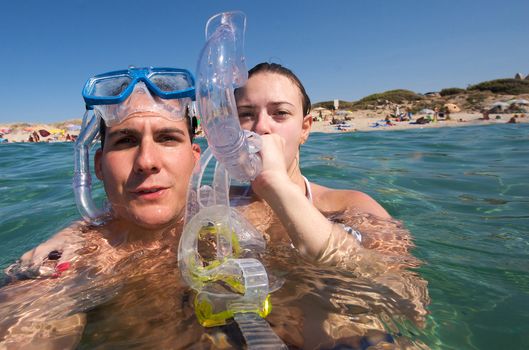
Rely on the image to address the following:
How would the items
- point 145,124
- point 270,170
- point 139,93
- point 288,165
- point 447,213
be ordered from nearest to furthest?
point 270,170 < point 145,124 < point 139,93 < point 288,165 < point 447,213

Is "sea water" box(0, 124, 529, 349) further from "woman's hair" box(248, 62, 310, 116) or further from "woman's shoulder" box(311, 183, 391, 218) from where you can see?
"woman's hair" box(248, 62, 310, 116)

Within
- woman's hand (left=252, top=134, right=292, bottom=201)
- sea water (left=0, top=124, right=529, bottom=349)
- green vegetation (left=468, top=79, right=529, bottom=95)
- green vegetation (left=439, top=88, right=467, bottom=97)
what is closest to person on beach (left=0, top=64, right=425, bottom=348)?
woman's hand (left=252, top=134, right=292, bottom=201)

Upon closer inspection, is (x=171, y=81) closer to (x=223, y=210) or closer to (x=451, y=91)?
(x=223, y=210)

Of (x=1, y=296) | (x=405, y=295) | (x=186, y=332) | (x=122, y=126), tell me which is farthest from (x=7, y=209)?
(x=405, y=295)

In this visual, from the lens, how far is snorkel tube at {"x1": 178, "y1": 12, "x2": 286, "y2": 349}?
158cm

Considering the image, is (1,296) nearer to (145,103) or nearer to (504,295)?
(145,103)

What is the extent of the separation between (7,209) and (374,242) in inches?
199

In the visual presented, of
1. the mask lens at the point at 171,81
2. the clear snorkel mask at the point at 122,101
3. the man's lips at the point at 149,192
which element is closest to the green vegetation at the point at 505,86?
the mask lens at the point at 171,81

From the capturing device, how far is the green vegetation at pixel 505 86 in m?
30.9

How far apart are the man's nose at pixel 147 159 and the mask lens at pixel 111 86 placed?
1.58 ft

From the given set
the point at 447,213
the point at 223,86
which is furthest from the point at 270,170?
the point at 447,213

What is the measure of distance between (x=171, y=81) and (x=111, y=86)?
0.38 m

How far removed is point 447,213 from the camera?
433 cm

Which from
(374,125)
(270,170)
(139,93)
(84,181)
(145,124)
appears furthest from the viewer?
(374,125)
